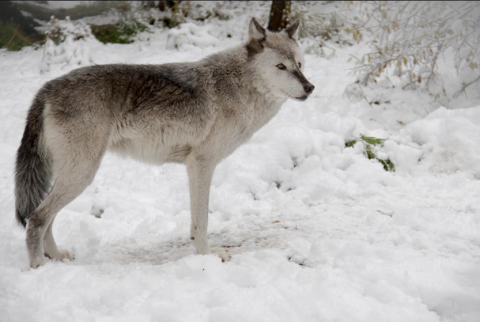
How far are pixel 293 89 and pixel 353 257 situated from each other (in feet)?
5.24

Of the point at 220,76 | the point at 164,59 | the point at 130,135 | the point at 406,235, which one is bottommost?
the point at 164,59

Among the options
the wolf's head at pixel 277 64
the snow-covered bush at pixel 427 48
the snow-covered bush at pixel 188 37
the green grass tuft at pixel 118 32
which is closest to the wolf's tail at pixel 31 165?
the wolf's head at pixel 277 64

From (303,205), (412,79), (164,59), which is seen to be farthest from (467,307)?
(164,59)

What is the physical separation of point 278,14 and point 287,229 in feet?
24.0

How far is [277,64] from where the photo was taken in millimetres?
4125

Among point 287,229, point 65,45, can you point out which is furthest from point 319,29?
point 287,229

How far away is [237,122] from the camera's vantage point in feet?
A: 13.5

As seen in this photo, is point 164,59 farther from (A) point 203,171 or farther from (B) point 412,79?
(A) point 203,171

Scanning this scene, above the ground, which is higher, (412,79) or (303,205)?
(412,79)

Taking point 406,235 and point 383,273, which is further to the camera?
point 406,235

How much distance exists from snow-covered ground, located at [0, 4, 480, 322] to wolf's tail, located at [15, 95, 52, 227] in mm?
479

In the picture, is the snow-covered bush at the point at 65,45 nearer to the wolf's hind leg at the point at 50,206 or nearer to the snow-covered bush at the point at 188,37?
the snow-covered bush at the point at 188,37

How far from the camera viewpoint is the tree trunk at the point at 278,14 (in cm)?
1038

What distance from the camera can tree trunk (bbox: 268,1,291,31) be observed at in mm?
10375
